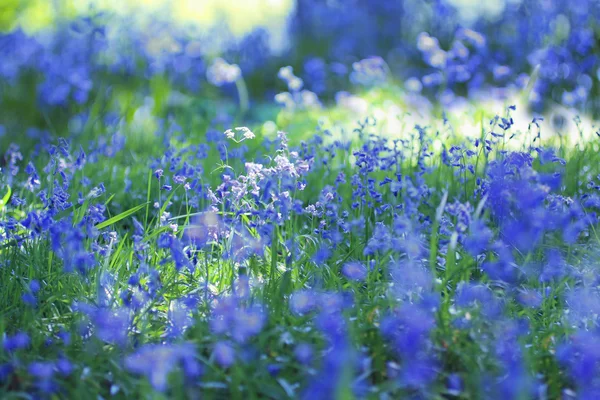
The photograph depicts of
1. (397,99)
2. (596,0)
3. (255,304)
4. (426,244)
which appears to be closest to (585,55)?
(596,0)

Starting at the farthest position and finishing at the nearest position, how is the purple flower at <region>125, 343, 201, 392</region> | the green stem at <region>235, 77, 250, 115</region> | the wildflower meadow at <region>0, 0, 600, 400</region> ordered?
the green stem at <region>235, 77, 250, 115</region>, the wildflower meadow at <region>0, 0, 600, 400</region>, the purple flower at <region>125, 343, 201, 392</region>

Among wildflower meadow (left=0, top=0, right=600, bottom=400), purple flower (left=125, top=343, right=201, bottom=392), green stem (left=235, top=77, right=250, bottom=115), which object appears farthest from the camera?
green stem (left=235, top=77, right=250, bottom=115)

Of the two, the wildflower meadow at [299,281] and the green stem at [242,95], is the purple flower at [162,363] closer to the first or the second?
the wildflower meadow at [299,281]

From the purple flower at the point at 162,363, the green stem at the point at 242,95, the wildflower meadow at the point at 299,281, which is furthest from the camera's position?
the green stem at the point at 242,95

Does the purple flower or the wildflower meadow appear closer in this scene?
the purple flower

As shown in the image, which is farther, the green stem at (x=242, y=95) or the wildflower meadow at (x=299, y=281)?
the green stem at (x=242, y=95)

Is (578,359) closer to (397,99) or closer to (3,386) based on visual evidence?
(3,386)

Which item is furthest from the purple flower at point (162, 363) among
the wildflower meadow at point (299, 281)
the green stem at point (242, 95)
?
the green stem at point (242, 95)

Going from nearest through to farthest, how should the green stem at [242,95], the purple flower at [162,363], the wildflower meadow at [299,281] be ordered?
the purple flower at [162,363], the wildflower meadow at [299,281], the green stem at [242,95]

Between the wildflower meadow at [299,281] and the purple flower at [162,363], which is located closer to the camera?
the purple flower at [162,363]

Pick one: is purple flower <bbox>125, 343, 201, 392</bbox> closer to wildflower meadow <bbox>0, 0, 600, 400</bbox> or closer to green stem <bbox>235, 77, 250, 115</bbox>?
wildflower meadow <bbox>0, 0, 600, 400</bbox>

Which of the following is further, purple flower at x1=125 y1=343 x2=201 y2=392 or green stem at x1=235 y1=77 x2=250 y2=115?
green stem at x1=235 y1=77 x2=250 y2=115

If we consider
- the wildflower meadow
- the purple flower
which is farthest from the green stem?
the purple flower

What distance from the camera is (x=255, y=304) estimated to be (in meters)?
2.48
